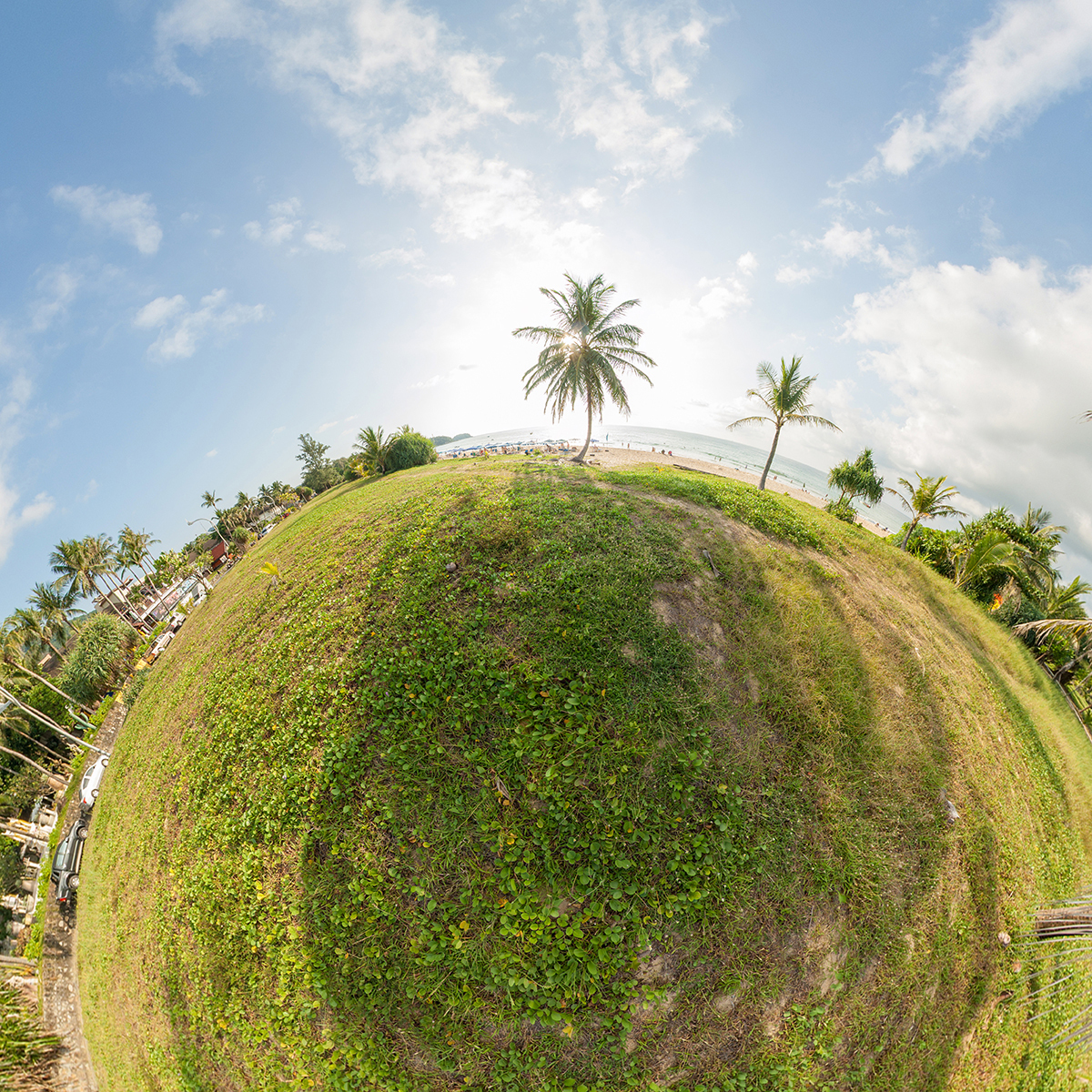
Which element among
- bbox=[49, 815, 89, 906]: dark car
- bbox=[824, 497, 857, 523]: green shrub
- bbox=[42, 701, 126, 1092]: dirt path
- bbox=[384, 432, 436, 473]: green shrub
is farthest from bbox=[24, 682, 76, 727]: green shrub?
bbox=[824, 497, 857, 523]: green shrub

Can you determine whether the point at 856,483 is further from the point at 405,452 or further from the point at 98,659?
the point at 98,659

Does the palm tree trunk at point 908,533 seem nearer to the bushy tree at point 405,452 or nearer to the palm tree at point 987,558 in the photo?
the palm tree at point 987,558

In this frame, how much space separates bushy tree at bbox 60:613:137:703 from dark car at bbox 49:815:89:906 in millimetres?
12285

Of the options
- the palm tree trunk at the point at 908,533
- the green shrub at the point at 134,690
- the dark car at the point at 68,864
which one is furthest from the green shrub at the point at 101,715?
the palm tree trunk at the point at 908,533

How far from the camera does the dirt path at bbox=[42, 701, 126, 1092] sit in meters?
8.67

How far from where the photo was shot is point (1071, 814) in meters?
9.71

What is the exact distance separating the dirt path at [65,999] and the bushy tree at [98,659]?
46.8 ft

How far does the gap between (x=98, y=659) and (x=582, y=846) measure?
30.7 m

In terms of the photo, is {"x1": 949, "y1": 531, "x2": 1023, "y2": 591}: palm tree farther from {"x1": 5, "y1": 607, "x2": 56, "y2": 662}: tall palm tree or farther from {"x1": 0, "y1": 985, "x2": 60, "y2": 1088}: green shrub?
{"x1": 5, "y1": 607, "x2": 56, "y2": 662}: tall palm tree

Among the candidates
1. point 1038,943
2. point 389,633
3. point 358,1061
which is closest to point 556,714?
point 389,633

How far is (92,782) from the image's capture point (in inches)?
560

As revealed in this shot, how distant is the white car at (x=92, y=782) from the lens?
13.7 meters

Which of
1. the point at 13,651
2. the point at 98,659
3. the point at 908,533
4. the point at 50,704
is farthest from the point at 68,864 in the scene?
the point at 908,533

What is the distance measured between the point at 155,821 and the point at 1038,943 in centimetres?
1786
